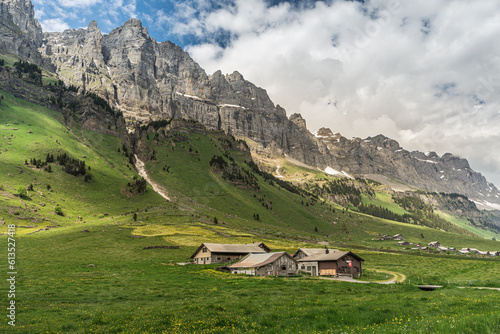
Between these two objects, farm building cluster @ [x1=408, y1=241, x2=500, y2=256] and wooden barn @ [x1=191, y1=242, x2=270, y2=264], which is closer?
wooden barn @ [x1=191, y1=242, x2=270, y2=264]

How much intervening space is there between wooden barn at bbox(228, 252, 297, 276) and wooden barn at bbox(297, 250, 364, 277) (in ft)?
15.8

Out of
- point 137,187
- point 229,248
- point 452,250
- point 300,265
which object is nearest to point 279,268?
point 300,265

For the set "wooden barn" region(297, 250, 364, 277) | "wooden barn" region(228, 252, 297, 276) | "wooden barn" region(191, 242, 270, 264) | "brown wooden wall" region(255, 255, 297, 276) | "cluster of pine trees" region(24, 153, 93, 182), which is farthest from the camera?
"cluster of pine trees" region(24, 153, 93, 182)

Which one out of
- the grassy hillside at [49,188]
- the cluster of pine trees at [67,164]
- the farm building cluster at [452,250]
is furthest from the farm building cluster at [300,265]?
the cluster of pine trees at [67,164]

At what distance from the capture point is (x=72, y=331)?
17.5m

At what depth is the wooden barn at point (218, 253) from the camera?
8094cm

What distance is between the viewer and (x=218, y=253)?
269ft

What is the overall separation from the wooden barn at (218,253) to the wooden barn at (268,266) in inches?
475

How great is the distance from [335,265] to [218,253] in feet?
109

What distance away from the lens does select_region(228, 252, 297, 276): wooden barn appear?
65.9m

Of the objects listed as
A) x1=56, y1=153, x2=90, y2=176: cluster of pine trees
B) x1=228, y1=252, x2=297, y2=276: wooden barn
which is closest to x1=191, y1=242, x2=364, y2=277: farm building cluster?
x1=228, y1=252, x2=297, y2=276: wooden barn

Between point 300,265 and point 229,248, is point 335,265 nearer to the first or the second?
point 300,265

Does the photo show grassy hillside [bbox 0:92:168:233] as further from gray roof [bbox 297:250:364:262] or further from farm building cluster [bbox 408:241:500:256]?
farm building cluster [bbox 408:241:500:256]

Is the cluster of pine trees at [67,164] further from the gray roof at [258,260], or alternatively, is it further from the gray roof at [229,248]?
the gray roof at [258,260]
